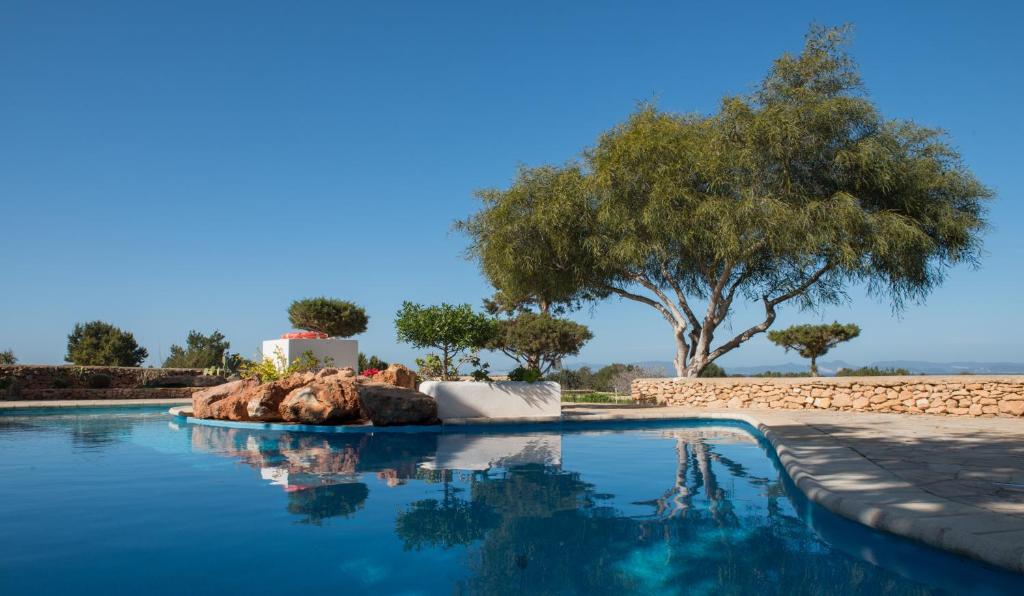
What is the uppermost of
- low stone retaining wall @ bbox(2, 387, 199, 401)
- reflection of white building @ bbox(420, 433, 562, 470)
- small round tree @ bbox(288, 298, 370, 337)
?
small round tree @ bbox(288, 298, 370, 337)

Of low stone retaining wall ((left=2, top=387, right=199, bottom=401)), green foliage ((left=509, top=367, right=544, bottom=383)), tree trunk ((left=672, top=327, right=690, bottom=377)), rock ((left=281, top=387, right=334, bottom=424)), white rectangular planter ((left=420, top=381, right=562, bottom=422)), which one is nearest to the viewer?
rock ((left=281, top=387, right=334, bottom=424))

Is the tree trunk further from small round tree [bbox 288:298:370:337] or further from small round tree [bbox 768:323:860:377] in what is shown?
small round tree [bbox 288:298:370:337]

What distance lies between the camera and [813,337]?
30.8 metres

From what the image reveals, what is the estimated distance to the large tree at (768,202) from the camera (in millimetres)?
15539

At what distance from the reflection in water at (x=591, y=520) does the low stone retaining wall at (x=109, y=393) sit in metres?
15.4

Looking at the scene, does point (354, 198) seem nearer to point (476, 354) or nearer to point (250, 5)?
point (250, 5)

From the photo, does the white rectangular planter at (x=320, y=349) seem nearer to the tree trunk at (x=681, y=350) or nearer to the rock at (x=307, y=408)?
the rock at (x=307, y=408)

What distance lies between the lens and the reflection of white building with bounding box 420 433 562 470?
898 cm

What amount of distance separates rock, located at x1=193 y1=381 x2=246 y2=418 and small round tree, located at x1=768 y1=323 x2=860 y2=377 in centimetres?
2559

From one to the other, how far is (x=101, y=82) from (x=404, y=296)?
431 inches

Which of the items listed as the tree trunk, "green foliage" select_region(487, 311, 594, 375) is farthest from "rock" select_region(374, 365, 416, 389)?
"green foliage" select_region(487, 311, 594, 375)

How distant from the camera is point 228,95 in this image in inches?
765

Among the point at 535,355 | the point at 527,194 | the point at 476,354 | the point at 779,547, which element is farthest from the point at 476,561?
the point at 535,355

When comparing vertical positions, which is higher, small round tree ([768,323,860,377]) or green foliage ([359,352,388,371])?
small round tree ([768,323,860,377])
